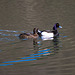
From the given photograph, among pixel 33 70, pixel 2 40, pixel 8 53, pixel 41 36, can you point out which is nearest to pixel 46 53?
pixel 8 53

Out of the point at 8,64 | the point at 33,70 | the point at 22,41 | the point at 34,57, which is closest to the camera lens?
the point at 33,70

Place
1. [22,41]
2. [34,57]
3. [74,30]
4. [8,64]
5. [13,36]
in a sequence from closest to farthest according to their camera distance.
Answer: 1. [8,64]
2. [34,57]
3. [22,41]
4. [13,36]
5. [74,30]

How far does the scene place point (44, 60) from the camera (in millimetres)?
10836

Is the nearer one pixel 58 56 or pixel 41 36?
pixel 58 56

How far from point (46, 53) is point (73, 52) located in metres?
1.44

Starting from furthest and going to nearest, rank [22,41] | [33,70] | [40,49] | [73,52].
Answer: [22,41]
[40,49]
[73,52]
[33,70]

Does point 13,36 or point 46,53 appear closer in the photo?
point 46,53

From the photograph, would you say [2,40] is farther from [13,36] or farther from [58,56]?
[58,56]

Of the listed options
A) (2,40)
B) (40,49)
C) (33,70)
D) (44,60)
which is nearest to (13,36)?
(2,40)

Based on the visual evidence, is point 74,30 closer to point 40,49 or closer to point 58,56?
point 40,49

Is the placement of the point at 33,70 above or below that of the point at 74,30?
below

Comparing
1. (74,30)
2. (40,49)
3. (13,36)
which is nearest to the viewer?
(40,49)

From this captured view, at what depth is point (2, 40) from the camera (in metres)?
15.8

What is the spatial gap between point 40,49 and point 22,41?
2.75 metres
